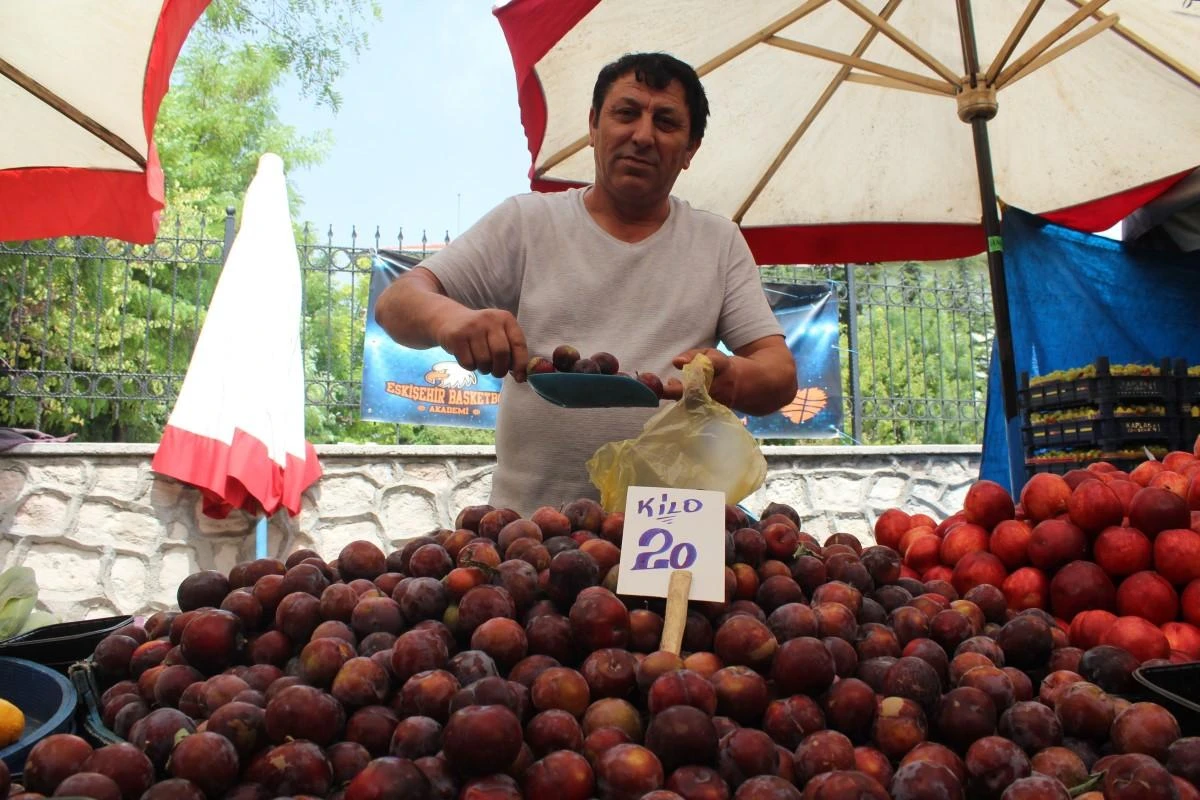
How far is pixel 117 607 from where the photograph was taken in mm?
4828

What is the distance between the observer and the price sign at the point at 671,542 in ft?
3.63

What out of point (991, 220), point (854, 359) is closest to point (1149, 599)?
point (991, 220)

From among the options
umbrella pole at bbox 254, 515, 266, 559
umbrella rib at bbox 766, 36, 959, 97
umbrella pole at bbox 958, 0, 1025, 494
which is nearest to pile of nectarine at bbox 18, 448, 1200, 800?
umbrella pole at bbox 958, 0, 1025, 494

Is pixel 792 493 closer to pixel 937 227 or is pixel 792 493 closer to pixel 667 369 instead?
pixel 937 227

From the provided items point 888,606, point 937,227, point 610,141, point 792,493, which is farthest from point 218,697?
point 792,493

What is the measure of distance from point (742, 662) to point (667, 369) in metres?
1.22

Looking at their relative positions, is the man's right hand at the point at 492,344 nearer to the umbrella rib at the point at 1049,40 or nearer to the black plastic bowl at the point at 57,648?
the black plastic bowl at the point at 57,648

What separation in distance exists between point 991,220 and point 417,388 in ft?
12.7

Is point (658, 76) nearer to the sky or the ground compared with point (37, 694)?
nearer to the sky

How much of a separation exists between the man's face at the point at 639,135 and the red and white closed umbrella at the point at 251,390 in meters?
3.25

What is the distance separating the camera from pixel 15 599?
7.93ft

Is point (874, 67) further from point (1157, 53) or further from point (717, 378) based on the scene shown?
point (717, 378)

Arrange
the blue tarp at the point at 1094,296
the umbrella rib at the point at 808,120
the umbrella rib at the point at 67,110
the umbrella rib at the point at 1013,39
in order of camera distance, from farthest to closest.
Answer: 1. the blue tarp at the point at 1094,296
2. the umbrella rib at the point at 808,120
3. the umbrella rib at the point at 1013,39
4. the umbrella rib at the point at 67,110

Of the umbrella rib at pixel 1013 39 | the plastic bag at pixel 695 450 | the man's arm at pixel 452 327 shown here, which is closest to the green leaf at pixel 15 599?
the man's arm at pixel 452 327
